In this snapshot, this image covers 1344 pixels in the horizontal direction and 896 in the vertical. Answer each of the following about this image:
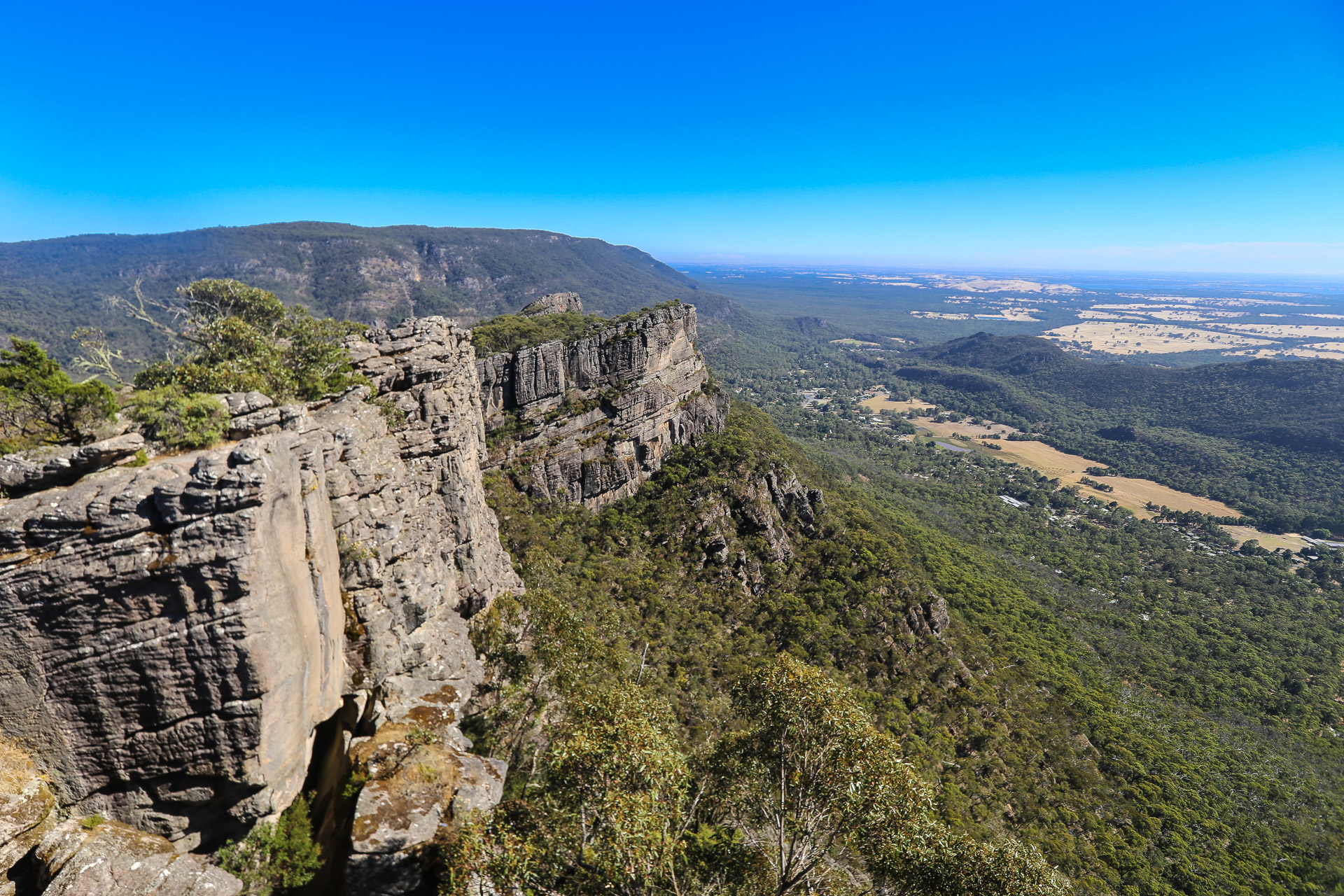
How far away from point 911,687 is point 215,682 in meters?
55.7

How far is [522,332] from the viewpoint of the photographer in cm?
7931

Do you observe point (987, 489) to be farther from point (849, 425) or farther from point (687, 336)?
point (687, 336)

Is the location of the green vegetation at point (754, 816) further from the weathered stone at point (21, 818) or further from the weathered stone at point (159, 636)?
the weathered stone at point (21, 818)

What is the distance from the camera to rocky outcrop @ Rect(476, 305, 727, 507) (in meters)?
63.8

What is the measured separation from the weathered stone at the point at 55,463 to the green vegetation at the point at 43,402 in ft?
7.17

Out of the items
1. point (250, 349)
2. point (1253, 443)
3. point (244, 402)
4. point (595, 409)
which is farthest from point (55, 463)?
point (1253, 443)

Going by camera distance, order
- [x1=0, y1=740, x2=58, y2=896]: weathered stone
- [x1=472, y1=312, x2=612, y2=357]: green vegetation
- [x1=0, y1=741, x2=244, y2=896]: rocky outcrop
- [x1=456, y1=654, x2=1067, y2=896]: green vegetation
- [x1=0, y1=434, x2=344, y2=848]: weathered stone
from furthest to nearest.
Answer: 1. [x1=472, y1=312, x2=612, y2=357]: green vegetation
2. [x1=456, y1=654, x2=1067, y2=896]: green vegetation
3. [x1=0, y1=434, x2=344, y2=848]: weathered stone
4. [x1=0, y1=741, x2=244, y2=896]: rocky outcrop
5. [x1=0, y1=740, x2=58, y2=896]: weathered stone

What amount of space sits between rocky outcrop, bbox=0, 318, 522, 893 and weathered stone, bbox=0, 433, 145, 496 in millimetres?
456

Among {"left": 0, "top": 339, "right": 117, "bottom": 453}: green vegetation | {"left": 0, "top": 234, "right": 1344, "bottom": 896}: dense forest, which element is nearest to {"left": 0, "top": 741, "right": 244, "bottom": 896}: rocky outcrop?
{"left": 0, "top": 234, "right": 1344, "bottom": 896}: dense forest

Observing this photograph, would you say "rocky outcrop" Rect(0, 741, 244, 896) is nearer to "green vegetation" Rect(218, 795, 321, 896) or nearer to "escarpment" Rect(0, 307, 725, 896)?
"escarpment" Rect(0, 307, 725, 896)

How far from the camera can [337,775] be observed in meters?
18.1

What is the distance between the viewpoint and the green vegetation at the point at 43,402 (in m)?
16.8

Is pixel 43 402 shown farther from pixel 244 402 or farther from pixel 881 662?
pixel 881 662

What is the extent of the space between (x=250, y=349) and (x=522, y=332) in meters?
53.5
